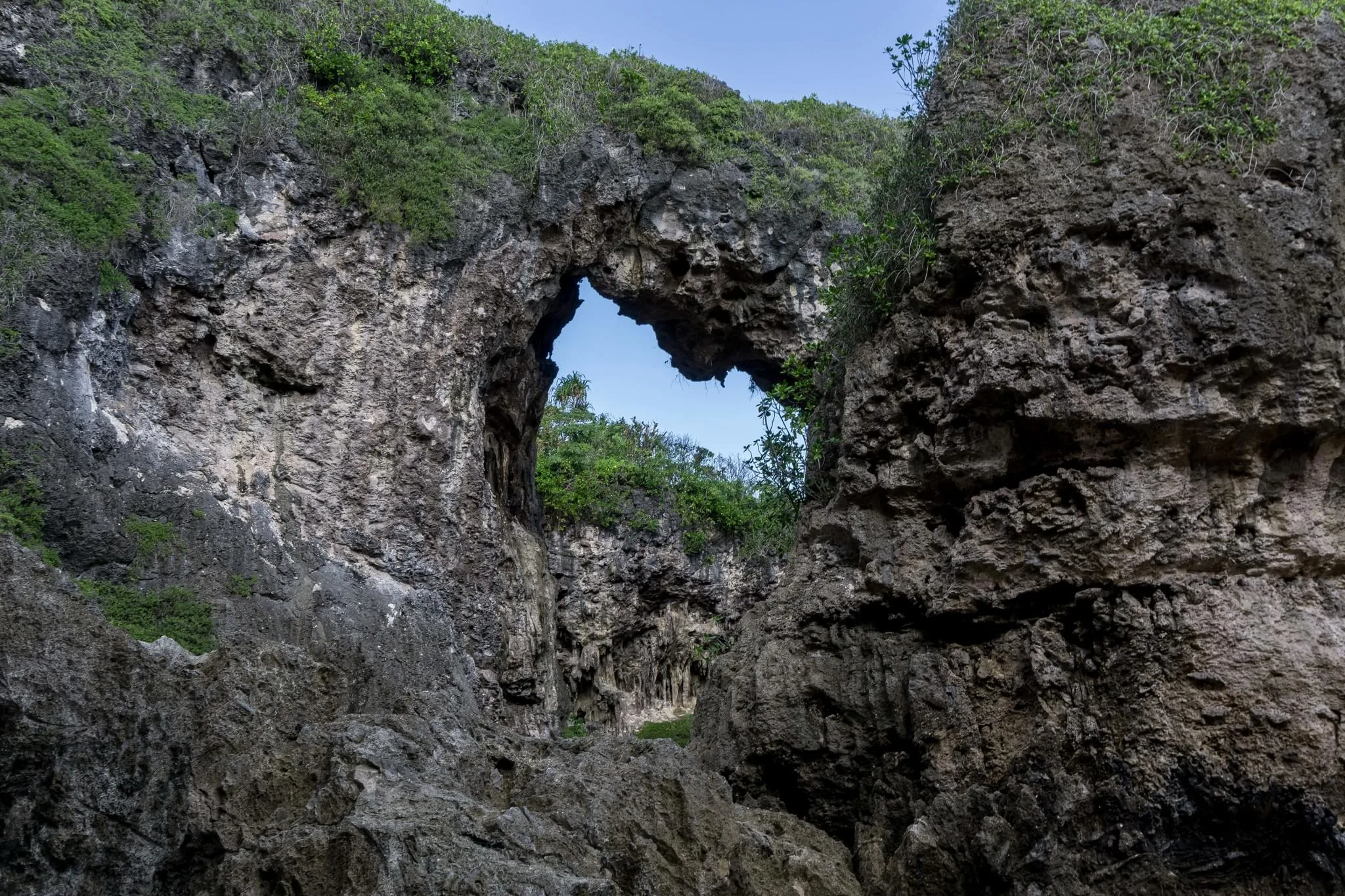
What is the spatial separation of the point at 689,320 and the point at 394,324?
6.46m

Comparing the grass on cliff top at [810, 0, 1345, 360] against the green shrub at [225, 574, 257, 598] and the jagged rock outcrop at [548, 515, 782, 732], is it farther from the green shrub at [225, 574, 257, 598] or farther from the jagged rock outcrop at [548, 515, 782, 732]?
the jagged rock outcrop at [548, 515, 782, 732]

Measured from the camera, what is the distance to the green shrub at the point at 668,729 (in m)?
20.1

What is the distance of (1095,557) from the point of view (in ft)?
24.4

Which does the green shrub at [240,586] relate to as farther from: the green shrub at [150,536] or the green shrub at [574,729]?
the green shrub at [574,729]

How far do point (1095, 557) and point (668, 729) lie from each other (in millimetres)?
14229

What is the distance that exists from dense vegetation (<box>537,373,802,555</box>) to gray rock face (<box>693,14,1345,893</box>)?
1222 centimetres

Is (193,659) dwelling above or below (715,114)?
below

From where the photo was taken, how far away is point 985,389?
7.91 m

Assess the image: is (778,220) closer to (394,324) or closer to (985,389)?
(394,324)

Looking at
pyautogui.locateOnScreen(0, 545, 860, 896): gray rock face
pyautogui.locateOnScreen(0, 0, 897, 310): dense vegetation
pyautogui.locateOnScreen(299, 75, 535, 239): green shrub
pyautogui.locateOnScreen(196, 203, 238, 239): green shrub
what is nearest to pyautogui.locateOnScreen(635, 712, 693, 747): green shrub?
pyautogui.locateOnScreen(299, 75, 535, 239): green shrub

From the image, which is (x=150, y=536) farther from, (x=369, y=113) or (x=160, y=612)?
(x=369, y=113)

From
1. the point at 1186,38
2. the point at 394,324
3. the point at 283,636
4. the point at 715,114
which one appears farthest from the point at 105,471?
the point at 715,114

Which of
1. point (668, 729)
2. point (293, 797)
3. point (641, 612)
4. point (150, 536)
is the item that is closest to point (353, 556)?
point (150, 536)

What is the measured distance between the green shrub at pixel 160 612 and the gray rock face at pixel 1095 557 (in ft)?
21.3
